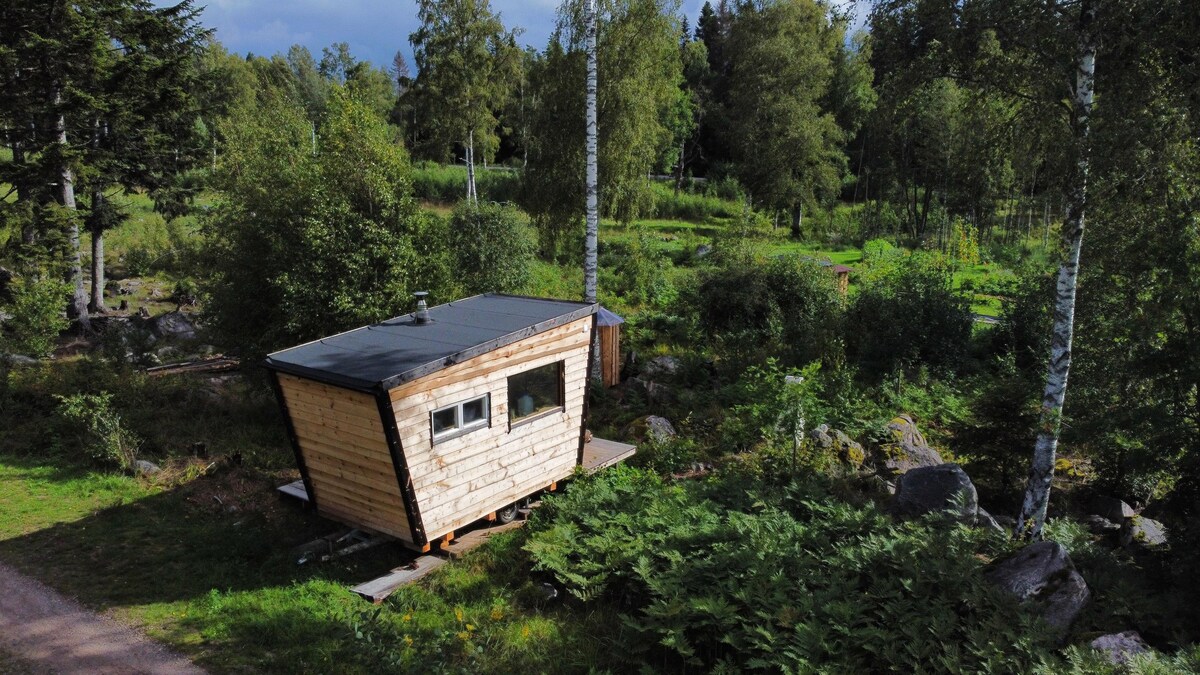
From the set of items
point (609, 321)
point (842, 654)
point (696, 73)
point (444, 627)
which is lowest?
point (444, 627)

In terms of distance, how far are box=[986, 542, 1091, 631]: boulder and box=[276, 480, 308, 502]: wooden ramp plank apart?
8369 mm

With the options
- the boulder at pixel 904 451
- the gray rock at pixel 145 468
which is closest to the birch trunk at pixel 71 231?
the gray rock at pixel 145 468

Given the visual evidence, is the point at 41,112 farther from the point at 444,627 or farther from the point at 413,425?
the point at 444,627

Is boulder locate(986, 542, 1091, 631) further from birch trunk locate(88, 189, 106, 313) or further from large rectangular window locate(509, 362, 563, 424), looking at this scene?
birch trunk locate(88, 189, 106, 313)

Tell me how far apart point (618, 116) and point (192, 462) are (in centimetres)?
1453

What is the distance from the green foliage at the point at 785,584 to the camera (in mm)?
5852

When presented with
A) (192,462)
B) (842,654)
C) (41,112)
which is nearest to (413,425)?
(842,654)

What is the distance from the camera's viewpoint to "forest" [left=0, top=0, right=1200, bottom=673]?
6.75 meters

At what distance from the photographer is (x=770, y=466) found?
33.9ft

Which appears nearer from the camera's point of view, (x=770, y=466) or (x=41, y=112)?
(x=770, y=466)

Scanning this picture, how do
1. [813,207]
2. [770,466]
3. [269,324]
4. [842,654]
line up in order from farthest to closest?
[813,207] → [269,324] → [770,466] → [842,654]

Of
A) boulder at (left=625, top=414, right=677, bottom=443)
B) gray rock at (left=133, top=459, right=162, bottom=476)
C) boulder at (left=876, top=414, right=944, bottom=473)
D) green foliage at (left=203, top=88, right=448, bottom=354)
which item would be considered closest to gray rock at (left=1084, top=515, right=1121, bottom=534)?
Answer: boulder at (left=876, top=414, right=944, bottom=473)

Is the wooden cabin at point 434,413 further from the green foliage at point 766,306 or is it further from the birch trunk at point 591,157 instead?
the green foliage at point 766,306

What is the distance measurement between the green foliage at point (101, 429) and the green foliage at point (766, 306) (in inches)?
464
